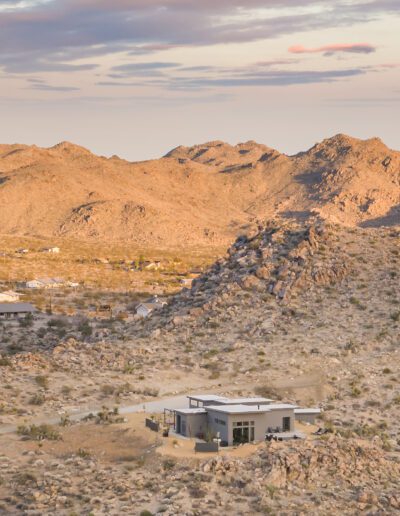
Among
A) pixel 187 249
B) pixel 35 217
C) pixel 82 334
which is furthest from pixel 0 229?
pixel 82 334

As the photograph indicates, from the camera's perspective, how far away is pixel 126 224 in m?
193

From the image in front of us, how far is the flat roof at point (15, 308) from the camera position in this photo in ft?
261

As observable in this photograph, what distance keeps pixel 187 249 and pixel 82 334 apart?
11481 centimetres

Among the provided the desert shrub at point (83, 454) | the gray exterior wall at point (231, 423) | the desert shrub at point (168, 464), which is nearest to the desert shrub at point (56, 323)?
the gray exterior wall at point (231, 423)

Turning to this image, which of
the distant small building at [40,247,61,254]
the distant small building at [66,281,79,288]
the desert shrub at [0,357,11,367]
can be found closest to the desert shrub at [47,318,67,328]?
the desert shrub at [0,357,11,367]

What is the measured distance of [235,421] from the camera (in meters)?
39.7

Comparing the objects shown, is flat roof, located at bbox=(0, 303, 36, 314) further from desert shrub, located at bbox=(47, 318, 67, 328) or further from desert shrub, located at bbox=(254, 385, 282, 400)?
desert shrub, located at bbox=(254, 385, 282, 400)

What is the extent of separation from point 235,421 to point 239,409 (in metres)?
0.78

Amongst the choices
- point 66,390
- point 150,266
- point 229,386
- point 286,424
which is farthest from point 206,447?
point 150,266

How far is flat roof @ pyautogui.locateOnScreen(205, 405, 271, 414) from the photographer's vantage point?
3972 centimetres

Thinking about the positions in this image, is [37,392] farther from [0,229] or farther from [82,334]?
[0,229]

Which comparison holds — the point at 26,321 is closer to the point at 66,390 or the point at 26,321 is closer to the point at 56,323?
the point at 56,323

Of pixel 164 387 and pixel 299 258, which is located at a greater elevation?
pixel 299 258

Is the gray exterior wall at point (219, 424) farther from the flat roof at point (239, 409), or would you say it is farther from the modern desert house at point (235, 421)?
the flat roof at point (239, 409)
